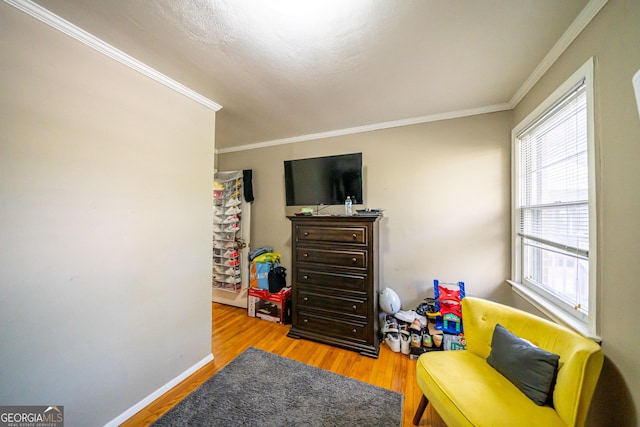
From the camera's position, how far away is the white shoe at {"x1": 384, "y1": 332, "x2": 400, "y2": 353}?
7.02 feet

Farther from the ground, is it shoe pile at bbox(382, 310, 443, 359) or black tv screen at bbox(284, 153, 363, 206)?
black tv screen at bbox(284, 153, 363, 206)

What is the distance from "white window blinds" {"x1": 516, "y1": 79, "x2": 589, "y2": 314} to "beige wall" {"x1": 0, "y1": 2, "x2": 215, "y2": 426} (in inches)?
109

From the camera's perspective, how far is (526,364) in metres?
1.09

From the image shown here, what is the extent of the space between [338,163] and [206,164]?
143 cm

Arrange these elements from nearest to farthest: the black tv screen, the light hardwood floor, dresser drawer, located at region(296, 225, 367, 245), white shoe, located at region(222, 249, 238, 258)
Answer: the light hardwood floor, dresser drawer, located at region(296, 225, 367, 245), the black tv screen, white shoe, located at region(222, 249, 238, 258)

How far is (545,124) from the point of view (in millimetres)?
1660

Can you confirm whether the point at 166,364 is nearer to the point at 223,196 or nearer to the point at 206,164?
the point at 206,164

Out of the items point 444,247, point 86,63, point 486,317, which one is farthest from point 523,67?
point 86,63

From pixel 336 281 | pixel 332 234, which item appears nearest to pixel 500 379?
pixel 336 281

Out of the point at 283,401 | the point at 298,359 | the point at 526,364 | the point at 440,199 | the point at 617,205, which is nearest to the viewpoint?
the point at 617,205

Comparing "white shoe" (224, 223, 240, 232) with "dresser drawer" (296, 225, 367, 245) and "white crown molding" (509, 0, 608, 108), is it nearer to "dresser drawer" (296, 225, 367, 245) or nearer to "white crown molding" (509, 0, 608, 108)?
"dresser drawer" (296, 225, 367, 245)

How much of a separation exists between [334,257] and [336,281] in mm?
252

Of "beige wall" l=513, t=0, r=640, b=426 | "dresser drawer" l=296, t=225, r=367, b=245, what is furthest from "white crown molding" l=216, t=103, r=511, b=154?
"dresser drawer" l=296, t=225, r=367, b=245

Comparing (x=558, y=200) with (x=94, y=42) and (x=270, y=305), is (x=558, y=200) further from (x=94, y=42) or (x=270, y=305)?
(x=94, y=42)
